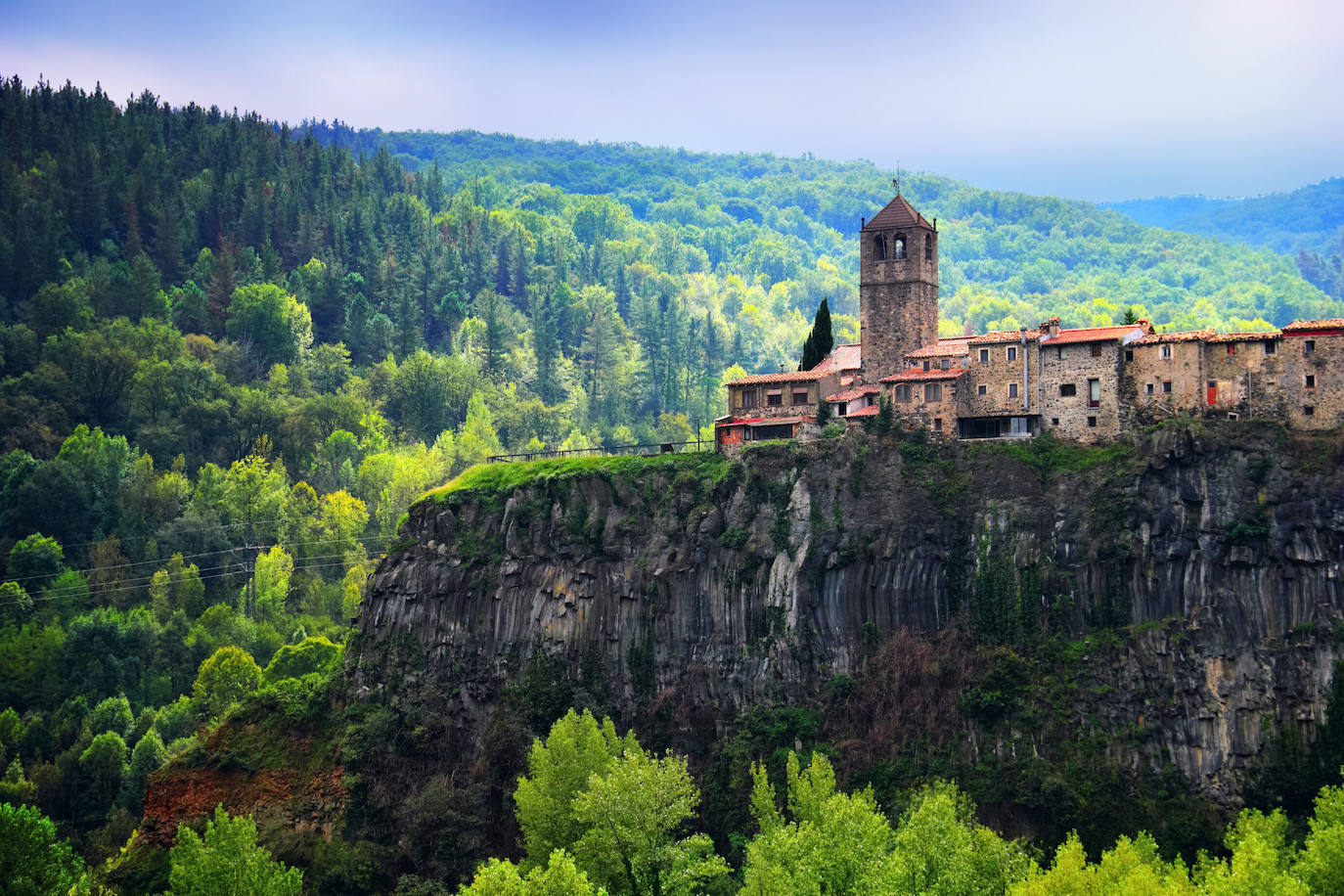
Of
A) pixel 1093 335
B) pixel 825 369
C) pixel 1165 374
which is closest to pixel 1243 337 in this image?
pixel 1165 374

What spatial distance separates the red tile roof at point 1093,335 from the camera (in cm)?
9150

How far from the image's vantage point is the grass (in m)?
99.8

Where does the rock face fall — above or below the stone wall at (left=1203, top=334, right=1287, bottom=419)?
below

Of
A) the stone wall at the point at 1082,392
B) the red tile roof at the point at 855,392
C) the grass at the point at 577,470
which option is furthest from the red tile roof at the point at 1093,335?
the grass at the point at 577,470

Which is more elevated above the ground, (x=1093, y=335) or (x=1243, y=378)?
(x=1093, y=335)

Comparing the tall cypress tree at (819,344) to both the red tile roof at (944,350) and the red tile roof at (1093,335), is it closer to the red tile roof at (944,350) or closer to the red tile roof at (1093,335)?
the red tile roof at (944,350)

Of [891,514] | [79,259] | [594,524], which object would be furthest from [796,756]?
[79,259]

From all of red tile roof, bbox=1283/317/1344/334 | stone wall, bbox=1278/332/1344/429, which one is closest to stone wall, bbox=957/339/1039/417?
stone wall, bbox=1278/332/1344/429

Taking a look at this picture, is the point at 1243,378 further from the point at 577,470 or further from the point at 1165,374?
the point at 577,470

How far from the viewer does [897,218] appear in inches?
4149

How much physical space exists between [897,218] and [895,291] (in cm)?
493

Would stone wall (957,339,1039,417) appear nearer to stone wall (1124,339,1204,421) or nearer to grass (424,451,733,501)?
stone wall (1124,339,1204,421)

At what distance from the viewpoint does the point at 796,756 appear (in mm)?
87312

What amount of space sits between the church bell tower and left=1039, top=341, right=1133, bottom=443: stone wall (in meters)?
11.1
